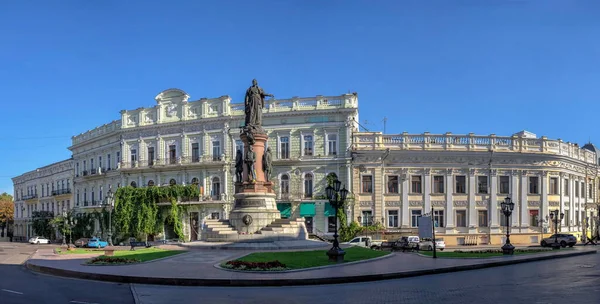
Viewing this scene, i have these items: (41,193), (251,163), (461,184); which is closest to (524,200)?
(461,184)

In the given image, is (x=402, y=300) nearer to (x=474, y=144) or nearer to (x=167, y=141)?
(x=474, y=144)

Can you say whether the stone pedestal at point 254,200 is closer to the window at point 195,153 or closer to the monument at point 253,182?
the monument at point 253,182

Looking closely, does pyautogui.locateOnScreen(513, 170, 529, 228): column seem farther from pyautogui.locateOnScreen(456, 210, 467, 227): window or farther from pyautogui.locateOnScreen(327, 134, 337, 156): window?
pyautogui.locateOnScreen(327, 134, 337, 156): window

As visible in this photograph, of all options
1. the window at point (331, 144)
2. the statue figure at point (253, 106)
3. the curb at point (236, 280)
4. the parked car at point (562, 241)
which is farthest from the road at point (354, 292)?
the window at point (331, 144)

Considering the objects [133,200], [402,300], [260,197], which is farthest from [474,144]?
[402,300]

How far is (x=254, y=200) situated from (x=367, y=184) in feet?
77.3

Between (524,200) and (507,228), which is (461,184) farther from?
(507,228)

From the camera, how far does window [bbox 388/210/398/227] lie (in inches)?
2040

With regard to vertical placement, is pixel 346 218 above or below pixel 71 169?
below

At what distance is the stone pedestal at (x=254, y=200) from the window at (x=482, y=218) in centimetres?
2759

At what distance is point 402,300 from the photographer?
1398cm

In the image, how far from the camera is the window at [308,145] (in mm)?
53375

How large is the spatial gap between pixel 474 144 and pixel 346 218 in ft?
44.9

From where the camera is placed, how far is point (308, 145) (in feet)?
176
